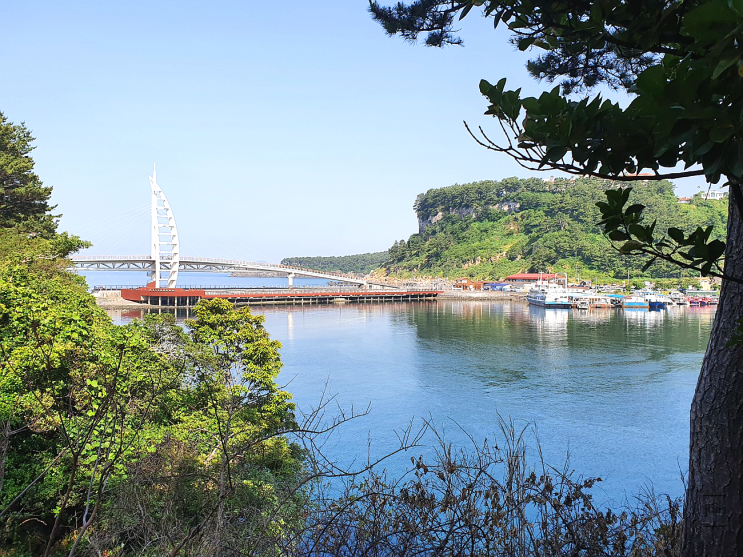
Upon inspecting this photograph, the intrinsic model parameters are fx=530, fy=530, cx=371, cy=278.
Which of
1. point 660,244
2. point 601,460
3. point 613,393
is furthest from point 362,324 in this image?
point 660,244

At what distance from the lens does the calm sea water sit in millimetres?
8047

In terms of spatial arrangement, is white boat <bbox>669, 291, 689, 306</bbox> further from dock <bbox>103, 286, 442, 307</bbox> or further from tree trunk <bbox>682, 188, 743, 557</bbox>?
tree trunk <bbox>682, 188, 743, 557</bbox>

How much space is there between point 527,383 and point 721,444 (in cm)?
1141

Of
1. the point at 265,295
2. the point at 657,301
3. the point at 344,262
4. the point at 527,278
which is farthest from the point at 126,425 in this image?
the point at 344,262

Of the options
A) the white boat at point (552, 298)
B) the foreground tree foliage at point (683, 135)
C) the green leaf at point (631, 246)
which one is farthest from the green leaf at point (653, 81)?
the white boat at point (552, 298)

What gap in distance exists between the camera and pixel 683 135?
0.76 meters

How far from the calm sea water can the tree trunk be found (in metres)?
1.43

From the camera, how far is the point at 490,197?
60.1m

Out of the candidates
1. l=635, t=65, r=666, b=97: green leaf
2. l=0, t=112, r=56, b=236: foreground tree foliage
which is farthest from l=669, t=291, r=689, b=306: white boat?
l=635, t=65, r=666, b=97: green leaf

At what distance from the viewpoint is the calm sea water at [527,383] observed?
805 centimetres

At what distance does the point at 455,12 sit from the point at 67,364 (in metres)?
4.60

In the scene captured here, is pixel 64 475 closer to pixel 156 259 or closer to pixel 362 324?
pixel 362 324

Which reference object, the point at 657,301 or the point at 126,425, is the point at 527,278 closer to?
the point at 657,301

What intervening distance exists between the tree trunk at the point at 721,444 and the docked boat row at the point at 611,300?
104ft
